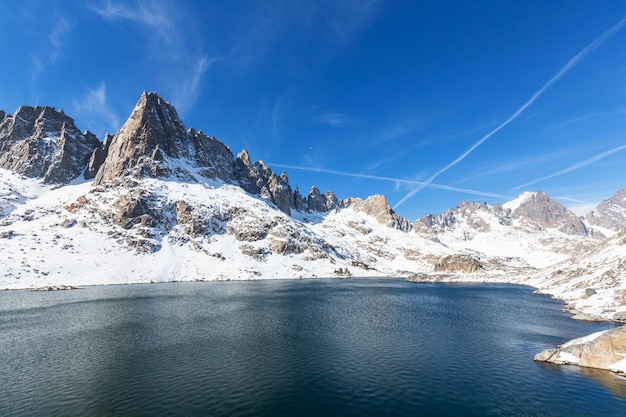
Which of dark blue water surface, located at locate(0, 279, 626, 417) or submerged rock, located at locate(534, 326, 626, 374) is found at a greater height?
submerged rock, located at locate(534, 326, 626, 374)

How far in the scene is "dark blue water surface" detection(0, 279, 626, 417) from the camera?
34.0m

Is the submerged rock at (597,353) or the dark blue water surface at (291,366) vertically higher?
the submerged rock at (597,353)

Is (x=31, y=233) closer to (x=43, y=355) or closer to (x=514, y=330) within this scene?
(x=43, y=355)

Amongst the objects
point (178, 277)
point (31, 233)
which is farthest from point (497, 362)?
point (31, 233)

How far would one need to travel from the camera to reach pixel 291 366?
46.1 meters

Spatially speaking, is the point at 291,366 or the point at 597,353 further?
the point at 291,366

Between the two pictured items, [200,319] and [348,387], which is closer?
[348,387]

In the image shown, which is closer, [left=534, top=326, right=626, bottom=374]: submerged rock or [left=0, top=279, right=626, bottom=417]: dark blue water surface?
[left=0, top=279, right=626, bottom=417]: dark blue water surface

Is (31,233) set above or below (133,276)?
above

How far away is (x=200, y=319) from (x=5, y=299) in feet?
273

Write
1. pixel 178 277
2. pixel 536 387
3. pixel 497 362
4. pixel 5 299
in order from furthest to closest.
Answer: pixel 178 277 → pixel 5 299 → pixel 497 362 → pixel 536 387

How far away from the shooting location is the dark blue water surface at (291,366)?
34.0 meters

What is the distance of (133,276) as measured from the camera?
18075 cm

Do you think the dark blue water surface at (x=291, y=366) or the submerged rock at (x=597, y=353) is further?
the submerged rock at (x=597, y=353)
